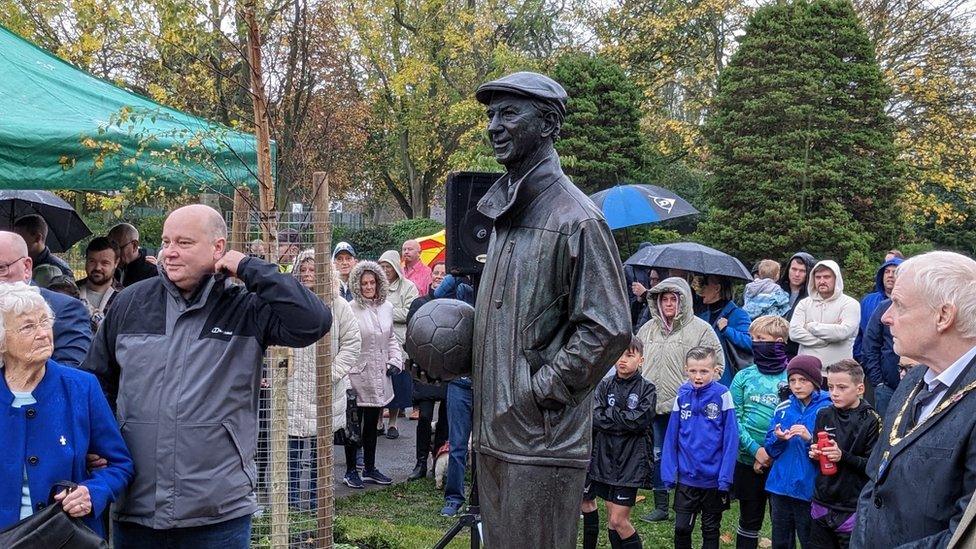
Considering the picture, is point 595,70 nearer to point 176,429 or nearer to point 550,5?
point 550,5

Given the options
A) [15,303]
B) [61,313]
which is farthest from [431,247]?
[15,303]

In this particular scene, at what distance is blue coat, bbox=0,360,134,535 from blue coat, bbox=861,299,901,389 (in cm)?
680

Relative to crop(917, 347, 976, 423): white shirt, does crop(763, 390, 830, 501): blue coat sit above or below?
below

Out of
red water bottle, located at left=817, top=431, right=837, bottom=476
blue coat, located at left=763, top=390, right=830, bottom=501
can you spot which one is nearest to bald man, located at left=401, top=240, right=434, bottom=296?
blue coat, located at left=763, top=390, right=830, bottom=501

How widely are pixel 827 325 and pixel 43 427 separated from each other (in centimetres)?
693

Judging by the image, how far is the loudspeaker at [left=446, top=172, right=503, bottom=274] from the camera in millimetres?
6133

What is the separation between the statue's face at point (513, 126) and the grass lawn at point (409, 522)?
4.13 meters

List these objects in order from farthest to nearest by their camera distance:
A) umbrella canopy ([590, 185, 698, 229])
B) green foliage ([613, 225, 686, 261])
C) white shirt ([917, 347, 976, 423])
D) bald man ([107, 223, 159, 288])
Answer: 1. green foliage ([613, 225, 686, 261])
2. umbrella canopy ([590, 185, 698, 229])
3. bald man ([107, 223, 159, 288])
4. white shirt ([917, 347, 976, 423])

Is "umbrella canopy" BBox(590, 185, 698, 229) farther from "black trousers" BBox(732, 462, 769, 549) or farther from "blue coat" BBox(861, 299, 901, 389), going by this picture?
"black trousers" BBox(732, 462, 769, 549)

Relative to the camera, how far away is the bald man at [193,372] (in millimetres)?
3805

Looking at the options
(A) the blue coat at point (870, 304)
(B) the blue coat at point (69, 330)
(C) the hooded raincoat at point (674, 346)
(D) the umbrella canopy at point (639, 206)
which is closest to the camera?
(B) the blue coat at point (69, 330)

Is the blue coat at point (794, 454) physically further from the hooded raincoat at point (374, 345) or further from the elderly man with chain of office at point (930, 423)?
the hooded raincoat at point (374, 345)

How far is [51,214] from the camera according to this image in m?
10.4

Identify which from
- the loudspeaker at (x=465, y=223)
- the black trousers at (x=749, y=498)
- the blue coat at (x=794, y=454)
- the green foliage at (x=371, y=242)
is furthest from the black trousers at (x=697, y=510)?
the green foliage at (x=371, y=242)
